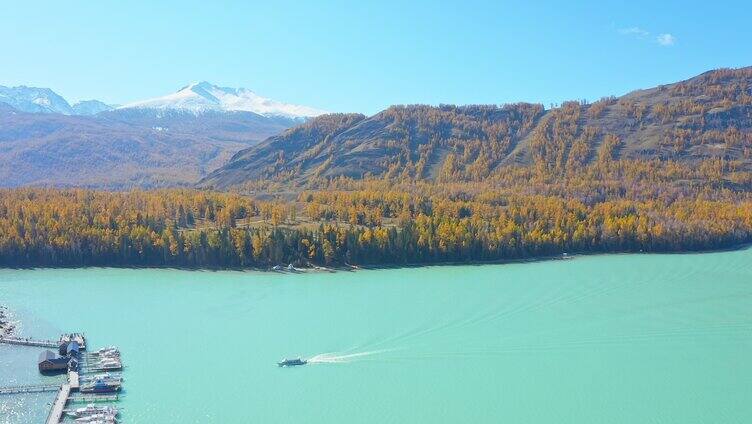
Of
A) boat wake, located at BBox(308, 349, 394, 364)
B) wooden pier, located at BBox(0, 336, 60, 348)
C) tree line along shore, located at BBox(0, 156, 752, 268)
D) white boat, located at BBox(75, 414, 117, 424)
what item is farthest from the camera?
tree line along shore, located at BBox(0, 156, 752, 268)

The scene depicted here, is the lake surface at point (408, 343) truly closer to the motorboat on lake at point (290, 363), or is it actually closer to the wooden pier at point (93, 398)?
the motorboat on lake at point (290, 363)

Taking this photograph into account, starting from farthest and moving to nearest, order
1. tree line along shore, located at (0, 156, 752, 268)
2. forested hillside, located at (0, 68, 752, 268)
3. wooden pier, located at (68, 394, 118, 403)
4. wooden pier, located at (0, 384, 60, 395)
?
forested hillside, located at (0, 68, 752, 268)
tree line along shore, located at (0, 156, 752, 268)
wooden pier, located at (0, 384, 60, 395)
wooden pier, located at (68, 394, 118, 403)

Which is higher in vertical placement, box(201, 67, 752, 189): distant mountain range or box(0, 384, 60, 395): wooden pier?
box(201, 67, 752, 189): distant mountain range

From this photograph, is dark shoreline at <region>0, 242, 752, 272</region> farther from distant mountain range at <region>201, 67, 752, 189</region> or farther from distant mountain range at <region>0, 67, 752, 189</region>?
distant mountain range at <region>201, 67, 752, 189</region>

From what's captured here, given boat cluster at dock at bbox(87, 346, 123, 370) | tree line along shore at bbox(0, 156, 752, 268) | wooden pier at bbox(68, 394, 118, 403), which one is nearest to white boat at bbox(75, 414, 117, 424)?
wooden pier at bbox(68, 394, 118, 403)

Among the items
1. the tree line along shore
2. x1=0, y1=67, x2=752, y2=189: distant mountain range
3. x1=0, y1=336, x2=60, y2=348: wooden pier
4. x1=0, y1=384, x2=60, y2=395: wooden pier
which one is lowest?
x1=0, y1=384, x2=60, y2=395: wooden pier

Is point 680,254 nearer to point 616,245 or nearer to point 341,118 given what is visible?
point 616,245

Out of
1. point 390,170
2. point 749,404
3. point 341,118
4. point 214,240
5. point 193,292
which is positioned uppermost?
point 341,118

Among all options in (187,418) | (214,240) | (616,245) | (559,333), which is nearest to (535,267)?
(616,245)
